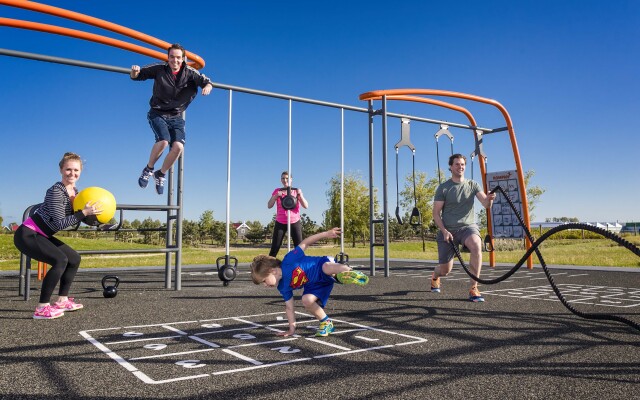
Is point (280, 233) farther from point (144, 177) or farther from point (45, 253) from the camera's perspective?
point (45, 253)

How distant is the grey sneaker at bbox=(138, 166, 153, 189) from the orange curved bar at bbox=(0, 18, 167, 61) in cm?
172

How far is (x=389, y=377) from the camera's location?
264cm


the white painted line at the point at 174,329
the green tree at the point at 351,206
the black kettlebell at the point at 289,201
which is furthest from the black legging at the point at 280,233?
the green tree at the point at 351,206

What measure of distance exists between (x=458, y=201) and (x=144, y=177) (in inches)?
167

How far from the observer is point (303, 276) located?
388 cm

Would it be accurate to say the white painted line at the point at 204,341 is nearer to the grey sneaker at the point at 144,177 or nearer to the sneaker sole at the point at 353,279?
the sneaker sole at the point at 353,279

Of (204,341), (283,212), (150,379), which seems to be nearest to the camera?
(150,379)

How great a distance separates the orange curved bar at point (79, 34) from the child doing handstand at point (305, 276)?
4.42 m

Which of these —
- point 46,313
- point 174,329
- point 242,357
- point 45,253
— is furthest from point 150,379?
point 45,253

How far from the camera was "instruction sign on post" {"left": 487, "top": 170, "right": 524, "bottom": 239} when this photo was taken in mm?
11258

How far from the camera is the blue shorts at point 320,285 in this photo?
3.93 metres

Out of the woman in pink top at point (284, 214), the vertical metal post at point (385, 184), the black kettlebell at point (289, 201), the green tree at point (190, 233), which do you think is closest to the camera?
the black kettlebell at point (289, 201)

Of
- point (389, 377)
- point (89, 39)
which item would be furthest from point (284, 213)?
point (389, 377)

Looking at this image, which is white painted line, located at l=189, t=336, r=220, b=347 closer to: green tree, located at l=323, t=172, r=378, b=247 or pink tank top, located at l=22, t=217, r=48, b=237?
pink tank top, located at l=22, t=217, r=48, b=237
